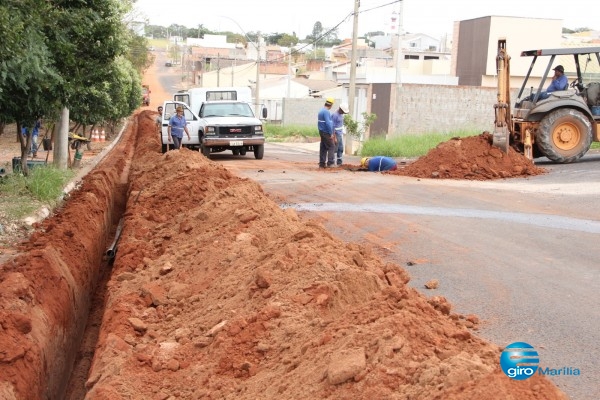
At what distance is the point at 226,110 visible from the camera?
2614 centimetres

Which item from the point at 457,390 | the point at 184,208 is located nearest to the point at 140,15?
the point at 184,208

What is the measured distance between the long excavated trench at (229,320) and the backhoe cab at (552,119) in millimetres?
8154

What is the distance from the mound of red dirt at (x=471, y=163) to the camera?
17.1 metres

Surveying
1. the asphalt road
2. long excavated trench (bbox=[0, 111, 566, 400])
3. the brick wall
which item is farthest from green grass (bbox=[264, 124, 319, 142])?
long excavated trench (bbox=[0, 111, 566, 400])

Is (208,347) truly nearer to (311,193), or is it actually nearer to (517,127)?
(311,193)

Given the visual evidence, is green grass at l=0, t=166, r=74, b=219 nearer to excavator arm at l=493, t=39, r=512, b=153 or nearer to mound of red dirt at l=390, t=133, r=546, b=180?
mound of red dirt at l=390, t=133, r=546, b=180

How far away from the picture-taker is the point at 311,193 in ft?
47.1

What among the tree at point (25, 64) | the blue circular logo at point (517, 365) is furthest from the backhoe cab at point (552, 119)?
the blue circular logo at point (517, 365)

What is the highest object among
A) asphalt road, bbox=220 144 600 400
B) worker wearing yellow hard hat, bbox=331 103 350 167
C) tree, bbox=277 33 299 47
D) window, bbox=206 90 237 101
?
tree, bbox=277 33 299 47

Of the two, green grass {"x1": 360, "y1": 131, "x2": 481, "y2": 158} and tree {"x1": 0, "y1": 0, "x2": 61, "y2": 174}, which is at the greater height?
tree {"x1": 0, "y1": 0, "x2": 61, "y2": 174}

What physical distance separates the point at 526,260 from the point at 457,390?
504cm

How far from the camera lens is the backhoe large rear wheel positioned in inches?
703

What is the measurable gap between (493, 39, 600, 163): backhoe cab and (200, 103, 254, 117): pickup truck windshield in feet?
33.6

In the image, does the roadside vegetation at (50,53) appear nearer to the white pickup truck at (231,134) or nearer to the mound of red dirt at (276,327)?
the mound of red dirt at (276,327)
